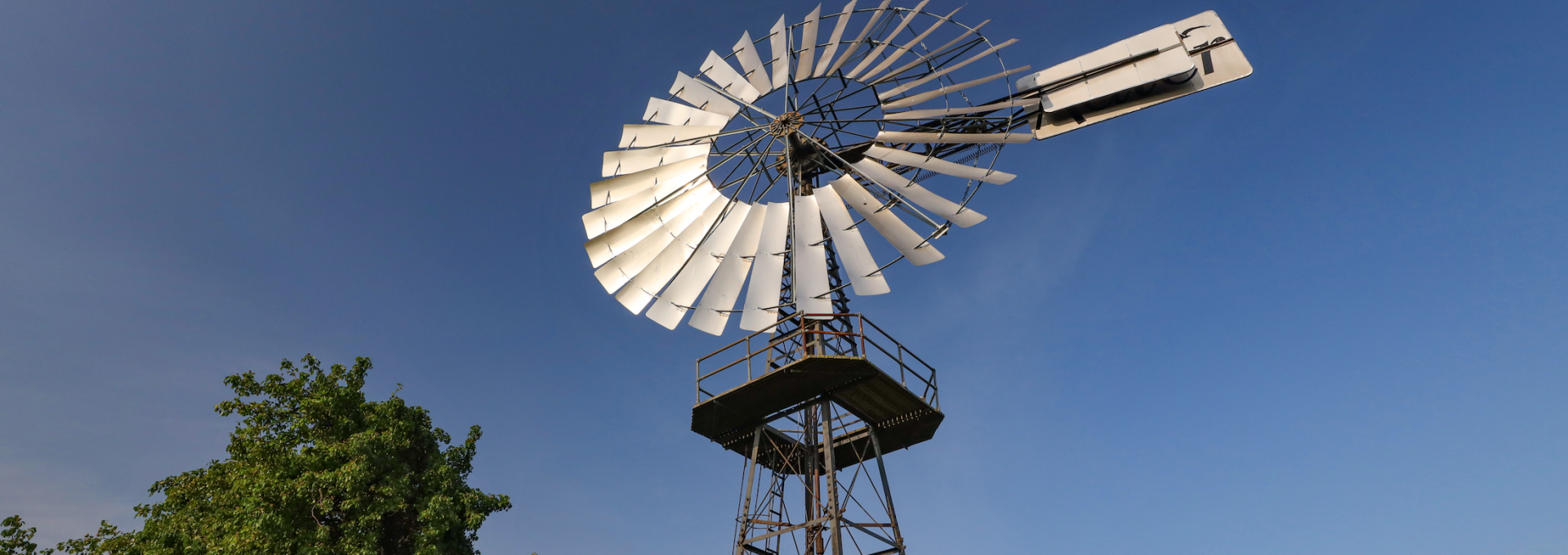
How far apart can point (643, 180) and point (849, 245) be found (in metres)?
6.60

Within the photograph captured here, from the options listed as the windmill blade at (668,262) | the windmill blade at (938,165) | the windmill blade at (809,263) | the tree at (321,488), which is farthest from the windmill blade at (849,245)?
the tree at (321,488)

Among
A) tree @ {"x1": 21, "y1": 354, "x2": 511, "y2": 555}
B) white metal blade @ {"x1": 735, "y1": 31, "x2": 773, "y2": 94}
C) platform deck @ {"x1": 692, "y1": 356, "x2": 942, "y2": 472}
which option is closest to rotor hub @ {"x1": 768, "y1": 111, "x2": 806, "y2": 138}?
white metal blade @ {"x1": 735, "y1": 31, "x2": 773, "y2": 94}

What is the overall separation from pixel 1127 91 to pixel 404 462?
21.2m

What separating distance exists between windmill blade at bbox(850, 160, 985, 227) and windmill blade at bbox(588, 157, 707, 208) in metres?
4.39

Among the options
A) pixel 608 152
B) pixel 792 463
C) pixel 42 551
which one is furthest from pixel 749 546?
pixel 42 551

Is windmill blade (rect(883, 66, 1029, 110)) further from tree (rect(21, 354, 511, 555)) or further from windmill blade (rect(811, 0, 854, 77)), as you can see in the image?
tree (rect(21, 354, 511, 555))

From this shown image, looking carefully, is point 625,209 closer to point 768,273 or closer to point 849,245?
point 768,273

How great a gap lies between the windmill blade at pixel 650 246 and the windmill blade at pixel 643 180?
2.25 ft

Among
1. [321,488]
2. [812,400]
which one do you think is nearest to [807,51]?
[812,400]

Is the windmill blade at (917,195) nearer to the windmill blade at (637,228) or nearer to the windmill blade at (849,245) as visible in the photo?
the windmill blade at (849,245)

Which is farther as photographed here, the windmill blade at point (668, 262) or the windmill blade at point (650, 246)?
the windmill blade at point (650, 246)

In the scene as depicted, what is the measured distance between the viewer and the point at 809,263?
876 inches

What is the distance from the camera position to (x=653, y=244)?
24.2 m

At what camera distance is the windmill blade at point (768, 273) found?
71.3 feet
